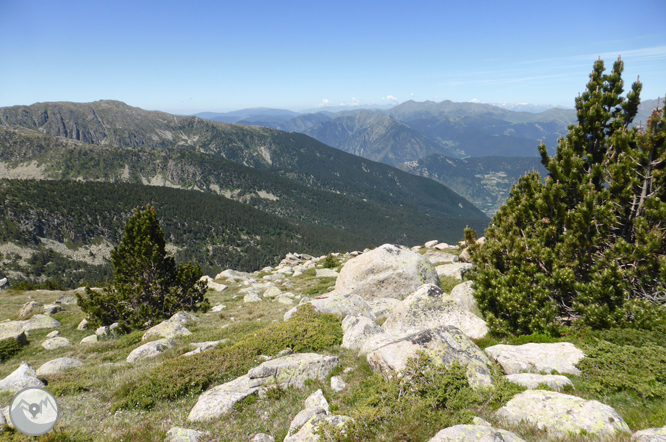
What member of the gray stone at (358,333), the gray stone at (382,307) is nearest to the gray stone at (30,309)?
the gray stone at (382,307)

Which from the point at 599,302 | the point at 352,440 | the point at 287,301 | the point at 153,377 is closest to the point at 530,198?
the point at 599,302

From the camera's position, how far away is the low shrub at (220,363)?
11.8 meters

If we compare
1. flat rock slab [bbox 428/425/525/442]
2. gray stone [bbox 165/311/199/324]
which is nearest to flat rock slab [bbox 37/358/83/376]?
gray stone [bbox 165/311/199/324]

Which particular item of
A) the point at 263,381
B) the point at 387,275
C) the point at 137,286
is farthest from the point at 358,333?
the point at 137,286

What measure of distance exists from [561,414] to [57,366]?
2480 cm

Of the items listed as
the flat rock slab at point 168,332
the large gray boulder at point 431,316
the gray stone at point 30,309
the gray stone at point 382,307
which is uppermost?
the large gray boulder at point 431,316

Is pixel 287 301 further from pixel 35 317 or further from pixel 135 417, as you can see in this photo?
pixel 35 317

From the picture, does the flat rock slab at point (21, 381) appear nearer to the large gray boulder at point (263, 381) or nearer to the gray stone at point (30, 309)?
the large gray boulder at point (263, 381)

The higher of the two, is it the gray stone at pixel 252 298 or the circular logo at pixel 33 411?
the circular logo at pixel 33 411

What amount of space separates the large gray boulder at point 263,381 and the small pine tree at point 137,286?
20762mm

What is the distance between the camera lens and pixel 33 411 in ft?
24.9

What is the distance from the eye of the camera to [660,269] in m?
11.5

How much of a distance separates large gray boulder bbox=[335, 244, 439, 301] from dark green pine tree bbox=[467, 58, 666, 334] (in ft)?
30.5

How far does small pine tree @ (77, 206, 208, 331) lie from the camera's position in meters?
27.4
